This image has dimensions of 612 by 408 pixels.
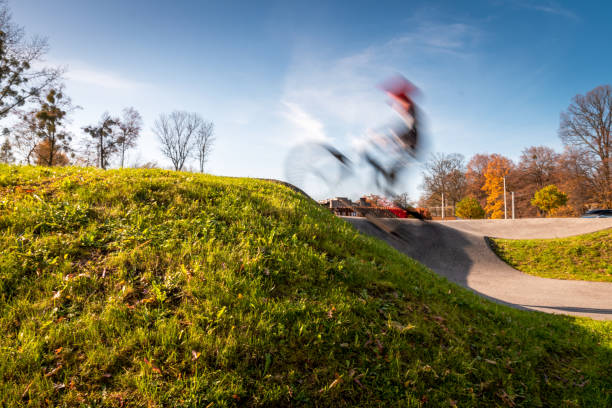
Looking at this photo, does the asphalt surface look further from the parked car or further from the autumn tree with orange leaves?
the autumn tree with orange leaves

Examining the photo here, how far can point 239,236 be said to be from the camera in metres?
4.60

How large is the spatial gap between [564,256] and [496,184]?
39.6 metres

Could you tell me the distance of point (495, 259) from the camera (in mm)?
12852

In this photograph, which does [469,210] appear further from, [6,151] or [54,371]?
[6,151]

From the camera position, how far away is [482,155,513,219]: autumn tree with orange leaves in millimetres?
43956

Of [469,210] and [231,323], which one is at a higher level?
[469,210]

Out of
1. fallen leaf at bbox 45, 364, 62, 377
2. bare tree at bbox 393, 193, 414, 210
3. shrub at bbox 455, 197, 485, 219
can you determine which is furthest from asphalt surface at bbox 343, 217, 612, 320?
shrub at bbox 455, 197, 485, 219

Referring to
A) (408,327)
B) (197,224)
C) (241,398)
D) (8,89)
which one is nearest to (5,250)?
(197,224)

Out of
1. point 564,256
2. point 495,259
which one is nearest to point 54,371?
point 495,259

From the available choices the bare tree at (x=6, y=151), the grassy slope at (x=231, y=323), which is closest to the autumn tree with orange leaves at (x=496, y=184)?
the grassy slope at (x=231, y=323)

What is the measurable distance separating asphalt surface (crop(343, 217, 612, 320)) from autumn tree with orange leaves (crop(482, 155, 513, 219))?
30997 millimetres

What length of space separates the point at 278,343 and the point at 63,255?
320cm

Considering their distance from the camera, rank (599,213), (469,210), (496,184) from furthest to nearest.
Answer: (496,184)
(469,210)
(599,213)

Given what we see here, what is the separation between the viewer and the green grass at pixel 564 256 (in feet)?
36.5
